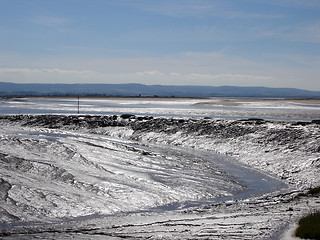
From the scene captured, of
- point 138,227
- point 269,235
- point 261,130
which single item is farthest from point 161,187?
point 261,130

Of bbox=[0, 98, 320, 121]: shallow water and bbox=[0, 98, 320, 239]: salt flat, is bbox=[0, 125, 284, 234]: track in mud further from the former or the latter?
bbox=[0, 98, 320, 121]: shallow water

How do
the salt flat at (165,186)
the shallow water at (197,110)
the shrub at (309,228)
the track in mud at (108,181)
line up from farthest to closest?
the shallow water at (197,110), the track in mud at (108,181), the salt flat at (165,186), the shrub at (309,228)

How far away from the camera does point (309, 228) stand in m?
11.1

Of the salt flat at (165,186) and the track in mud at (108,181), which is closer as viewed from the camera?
the salt flat at (165,186)

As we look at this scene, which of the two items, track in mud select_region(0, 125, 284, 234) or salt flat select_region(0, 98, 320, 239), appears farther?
track in mud select_region(0, 125, 284, 234)

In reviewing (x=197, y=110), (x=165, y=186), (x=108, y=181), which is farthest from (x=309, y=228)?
(x=197, y=110)

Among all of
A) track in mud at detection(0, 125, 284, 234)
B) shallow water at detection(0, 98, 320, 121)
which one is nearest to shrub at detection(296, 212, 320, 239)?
track in mud at detection(0, 125, 284, 234)

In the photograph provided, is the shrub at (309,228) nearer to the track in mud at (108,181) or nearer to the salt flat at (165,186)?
the salt flat at (165,186)

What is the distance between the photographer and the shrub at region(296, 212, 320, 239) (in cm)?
1072

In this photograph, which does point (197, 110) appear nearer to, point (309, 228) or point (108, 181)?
point (108, 181)

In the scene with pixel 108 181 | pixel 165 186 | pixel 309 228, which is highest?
pixel 309 228

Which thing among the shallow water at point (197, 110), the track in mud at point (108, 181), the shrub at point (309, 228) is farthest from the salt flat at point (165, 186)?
the shallow water at point (197, 110)

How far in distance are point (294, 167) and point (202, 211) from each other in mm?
11238

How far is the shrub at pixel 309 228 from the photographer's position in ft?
35.2
